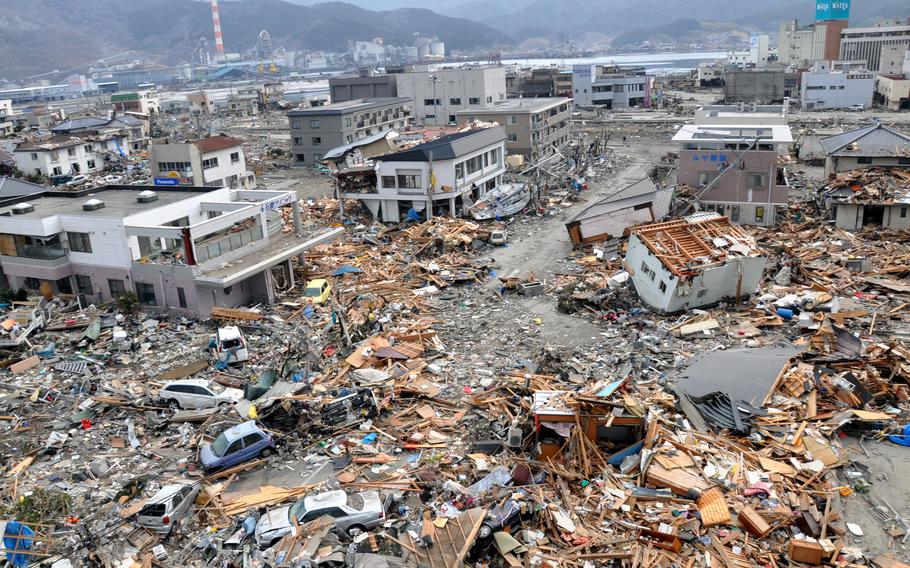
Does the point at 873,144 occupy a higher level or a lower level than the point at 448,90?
lower

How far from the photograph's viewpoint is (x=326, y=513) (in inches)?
474

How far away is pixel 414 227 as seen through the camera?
33625 millimetres

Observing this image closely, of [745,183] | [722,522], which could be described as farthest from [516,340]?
[745,183]

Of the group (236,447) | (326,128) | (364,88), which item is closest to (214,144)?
(326,128)

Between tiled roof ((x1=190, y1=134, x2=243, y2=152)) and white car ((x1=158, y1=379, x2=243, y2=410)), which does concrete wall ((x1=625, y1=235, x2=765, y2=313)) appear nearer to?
white car ((x1=158, y1=379, x2=243, y2=410))

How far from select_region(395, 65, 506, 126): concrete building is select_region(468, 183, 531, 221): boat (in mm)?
25468

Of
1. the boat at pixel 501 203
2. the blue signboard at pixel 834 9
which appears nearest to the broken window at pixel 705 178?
the boat at pixel 501 203

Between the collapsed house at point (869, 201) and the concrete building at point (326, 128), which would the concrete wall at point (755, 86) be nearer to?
the concrete building at point (326, 128)

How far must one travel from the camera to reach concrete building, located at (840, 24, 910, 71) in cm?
9888

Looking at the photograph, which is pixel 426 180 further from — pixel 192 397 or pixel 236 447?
pixel 236 447

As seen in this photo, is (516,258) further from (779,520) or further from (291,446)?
(779,520)

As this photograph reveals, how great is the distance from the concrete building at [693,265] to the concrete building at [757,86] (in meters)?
77.6

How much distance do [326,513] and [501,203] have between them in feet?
86.4

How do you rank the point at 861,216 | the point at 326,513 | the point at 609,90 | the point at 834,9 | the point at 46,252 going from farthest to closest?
the point at 834,9, the point at 609,90, the point at 861,216, the point at 46,252, the point at 326,513
